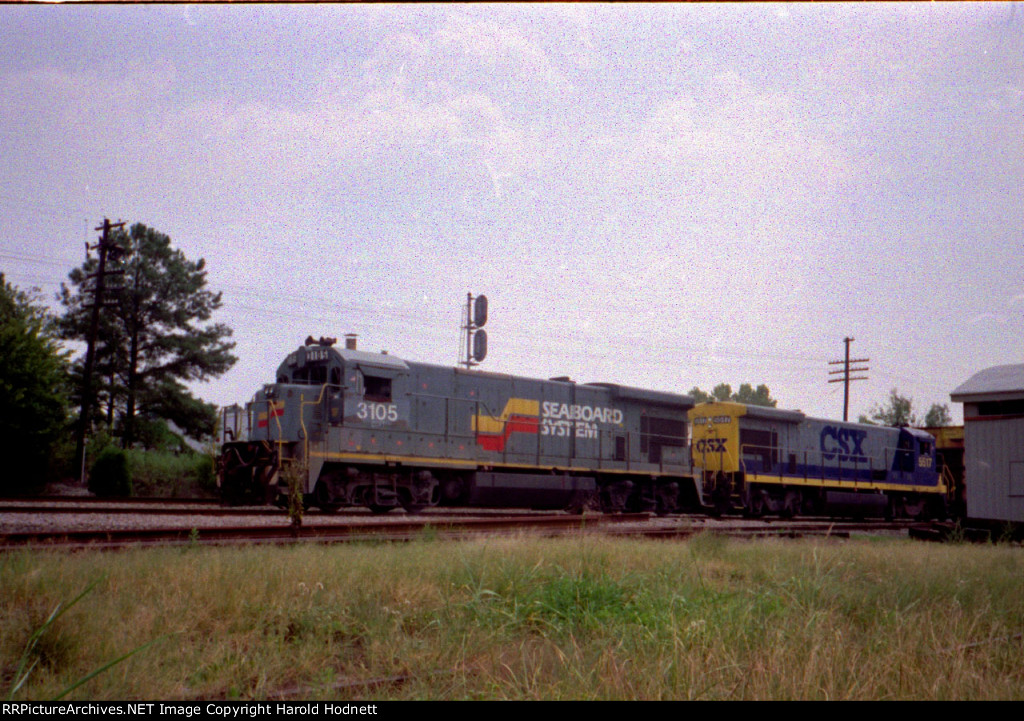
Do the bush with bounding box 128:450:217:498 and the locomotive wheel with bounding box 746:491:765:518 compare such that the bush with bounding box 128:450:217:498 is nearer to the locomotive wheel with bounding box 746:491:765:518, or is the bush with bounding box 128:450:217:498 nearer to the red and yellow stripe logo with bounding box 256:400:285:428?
the red and yellow stripe logo with bounding box 256:400:285:428

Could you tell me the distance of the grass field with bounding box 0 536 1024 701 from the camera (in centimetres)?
339

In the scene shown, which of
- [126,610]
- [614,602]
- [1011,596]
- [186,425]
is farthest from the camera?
[186,425]

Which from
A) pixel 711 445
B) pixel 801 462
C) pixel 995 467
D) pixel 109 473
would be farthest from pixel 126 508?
pixel 801 462

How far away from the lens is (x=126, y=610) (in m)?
4.47

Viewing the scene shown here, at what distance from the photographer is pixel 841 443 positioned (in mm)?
21750

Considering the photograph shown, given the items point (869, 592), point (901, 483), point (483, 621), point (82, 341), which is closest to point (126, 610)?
point (483, 621)

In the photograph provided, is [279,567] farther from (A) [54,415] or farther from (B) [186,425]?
(B) [186,425]

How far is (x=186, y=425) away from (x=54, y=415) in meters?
7.09

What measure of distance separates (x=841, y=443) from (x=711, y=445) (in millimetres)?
5100

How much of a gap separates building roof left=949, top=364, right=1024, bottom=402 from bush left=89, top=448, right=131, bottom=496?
66.7ft

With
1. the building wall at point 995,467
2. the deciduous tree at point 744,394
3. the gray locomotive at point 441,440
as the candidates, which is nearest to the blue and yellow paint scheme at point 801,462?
the gray locomotive at point 441,440

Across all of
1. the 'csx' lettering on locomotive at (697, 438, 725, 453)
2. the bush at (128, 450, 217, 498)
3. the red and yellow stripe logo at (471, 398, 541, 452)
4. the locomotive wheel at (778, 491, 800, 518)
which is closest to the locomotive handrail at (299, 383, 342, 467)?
the red and yellow stripe logo at (471, 398, 541, 452)

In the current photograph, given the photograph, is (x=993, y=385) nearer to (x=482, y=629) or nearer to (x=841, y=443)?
(x=482, y=629)
